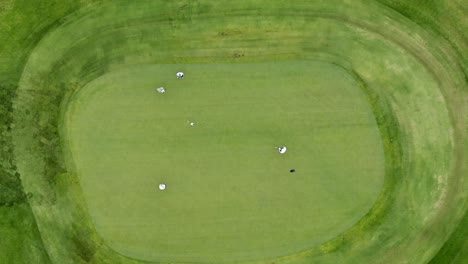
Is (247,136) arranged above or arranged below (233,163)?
above

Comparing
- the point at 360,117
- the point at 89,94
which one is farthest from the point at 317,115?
→ the point at 89,94

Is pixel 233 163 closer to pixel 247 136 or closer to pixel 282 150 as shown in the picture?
pixel 247 136

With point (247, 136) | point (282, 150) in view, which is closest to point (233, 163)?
point (247, 136)

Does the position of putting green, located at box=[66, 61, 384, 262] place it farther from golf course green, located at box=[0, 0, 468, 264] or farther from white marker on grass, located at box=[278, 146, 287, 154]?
white marker on grass, located at box=[278, 146, 287, 154]

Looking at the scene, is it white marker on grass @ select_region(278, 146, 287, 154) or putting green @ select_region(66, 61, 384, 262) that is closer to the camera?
white marker on grass @ select_region(278, 146, 287, 154)

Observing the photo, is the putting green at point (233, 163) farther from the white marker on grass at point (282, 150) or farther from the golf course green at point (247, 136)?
the white marker on grass at point (282, 150)

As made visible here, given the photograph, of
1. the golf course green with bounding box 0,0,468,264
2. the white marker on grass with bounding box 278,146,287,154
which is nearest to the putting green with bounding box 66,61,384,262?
the golf course green with bounding box 0,0,468,264
